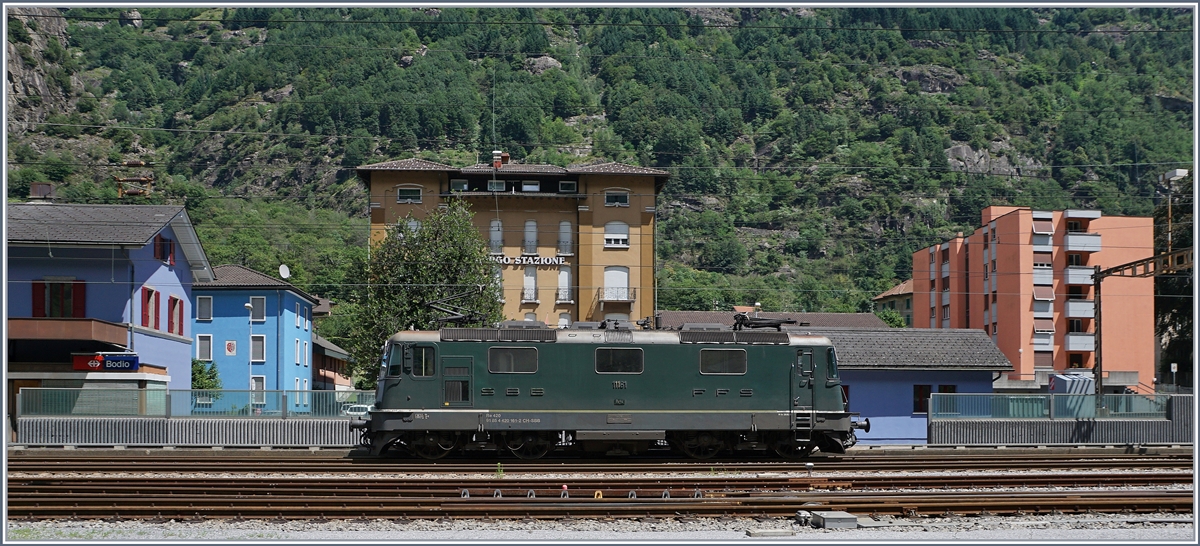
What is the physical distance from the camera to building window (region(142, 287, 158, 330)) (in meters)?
38.1

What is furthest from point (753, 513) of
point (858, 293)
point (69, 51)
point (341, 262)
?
point (69, 51)

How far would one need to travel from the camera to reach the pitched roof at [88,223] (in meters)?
34.9

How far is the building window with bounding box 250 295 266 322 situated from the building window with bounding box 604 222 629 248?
826 inches

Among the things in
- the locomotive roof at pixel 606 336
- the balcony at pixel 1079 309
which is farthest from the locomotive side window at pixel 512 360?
the balcony at pixel 1079 309

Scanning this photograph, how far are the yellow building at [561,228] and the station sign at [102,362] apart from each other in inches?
1154

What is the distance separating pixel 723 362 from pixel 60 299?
2501 centimetres

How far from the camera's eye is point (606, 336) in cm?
2416

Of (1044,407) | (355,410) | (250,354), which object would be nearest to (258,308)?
(250,354)

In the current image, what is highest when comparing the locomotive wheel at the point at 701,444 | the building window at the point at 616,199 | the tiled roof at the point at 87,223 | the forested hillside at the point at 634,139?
the forested hillside at the point at 634,139

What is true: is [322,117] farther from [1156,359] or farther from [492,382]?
[492,382]

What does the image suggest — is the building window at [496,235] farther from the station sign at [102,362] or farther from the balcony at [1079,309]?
the balcony at [1079,309]

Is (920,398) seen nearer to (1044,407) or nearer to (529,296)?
(1044,407)

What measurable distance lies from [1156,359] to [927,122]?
121946 millimetres

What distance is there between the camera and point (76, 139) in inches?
6166
